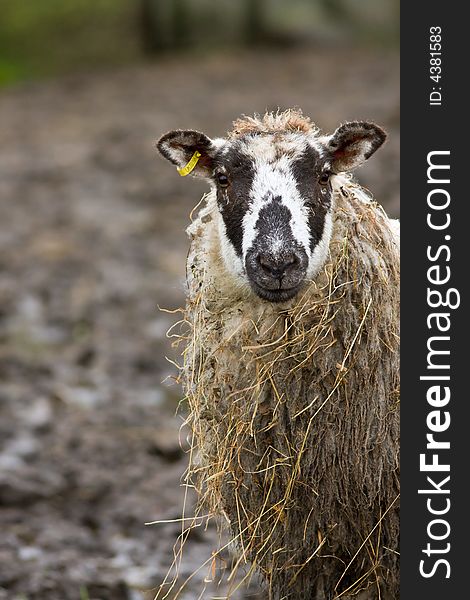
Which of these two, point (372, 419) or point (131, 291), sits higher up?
point (131, 291)

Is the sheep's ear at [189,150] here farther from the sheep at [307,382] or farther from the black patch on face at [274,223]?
the black patch on face at [274,223]

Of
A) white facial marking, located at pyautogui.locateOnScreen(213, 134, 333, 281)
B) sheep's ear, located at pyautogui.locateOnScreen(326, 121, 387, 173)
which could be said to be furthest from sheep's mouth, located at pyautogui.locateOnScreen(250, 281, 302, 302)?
sheep's ear, located at pyautogui.locateOnScreen(326, 121, 387, 173)

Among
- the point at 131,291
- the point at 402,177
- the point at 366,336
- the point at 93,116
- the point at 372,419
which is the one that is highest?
the point at 93,116

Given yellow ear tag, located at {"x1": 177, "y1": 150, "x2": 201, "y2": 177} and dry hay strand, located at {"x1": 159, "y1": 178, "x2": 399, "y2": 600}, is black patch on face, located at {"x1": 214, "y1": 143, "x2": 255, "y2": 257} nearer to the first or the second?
yellow ear tag, located at {"x1": 177, "y1": 150, "x2": 201, "y2": 177}

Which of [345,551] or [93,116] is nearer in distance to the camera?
[345,551]

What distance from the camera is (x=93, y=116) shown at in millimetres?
17594

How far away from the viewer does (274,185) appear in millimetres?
4980

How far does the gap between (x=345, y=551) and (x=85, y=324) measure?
19.5 ft

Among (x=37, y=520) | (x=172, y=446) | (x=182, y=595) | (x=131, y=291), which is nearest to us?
(x=182, y=595)

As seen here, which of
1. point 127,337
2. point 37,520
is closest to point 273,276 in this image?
point 37,520

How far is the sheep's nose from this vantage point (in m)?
4.71

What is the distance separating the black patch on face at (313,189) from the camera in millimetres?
4988

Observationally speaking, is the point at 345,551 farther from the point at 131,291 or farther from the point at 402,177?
the point at 131,291

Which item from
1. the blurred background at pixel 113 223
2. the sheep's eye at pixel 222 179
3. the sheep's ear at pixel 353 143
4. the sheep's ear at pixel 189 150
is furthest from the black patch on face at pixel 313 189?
the blurred background at pixel 113 223
